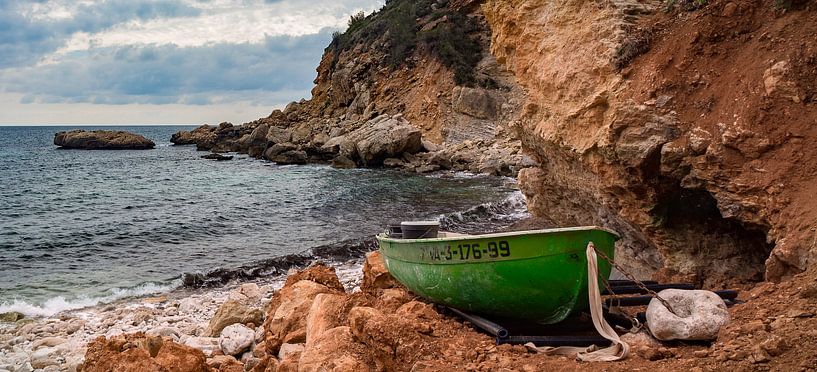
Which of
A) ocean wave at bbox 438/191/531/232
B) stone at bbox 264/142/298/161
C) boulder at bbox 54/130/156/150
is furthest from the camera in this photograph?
boulder at bbox 54/130/156/150

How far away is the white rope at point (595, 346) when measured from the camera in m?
5.29

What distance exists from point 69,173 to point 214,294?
39468mm

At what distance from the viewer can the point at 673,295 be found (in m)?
5.83

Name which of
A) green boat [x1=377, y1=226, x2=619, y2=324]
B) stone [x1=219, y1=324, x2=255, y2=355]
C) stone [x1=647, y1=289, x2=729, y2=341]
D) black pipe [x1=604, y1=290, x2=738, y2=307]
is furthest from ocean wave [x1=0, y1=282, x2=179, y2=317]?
stone [x1=647, y1=289, x2=729, y2=341]

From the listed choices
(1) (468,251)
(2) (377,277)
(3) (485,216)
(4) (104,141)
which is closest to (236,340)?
(2) (377,277)

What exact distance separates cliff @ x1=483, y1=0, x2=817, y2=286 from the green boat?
6.98ft

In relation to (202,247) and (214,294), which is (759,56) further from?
(202,247)

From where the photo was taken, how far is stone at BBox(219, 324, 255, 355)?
8.74 metres

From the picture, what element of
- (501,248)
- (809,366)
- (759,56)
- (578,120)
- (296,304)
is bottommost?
(296,304)

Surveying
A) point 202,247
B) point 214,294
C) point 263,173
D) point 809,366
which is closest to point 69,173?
point 263,173

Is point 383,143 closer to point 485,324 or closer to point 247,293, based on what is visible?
point 247,293

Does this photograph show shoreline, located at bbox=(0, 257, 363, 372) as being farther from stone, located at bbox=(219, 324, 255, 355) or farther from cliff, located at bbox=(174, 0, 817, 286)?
cliff, located at bbox=(174, 0, 817, 286)

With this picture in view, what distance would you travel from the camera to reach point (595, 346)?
561 centimetres

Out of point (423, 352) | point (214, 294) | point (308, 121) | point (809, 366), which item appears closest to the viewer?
point (809, 366)
